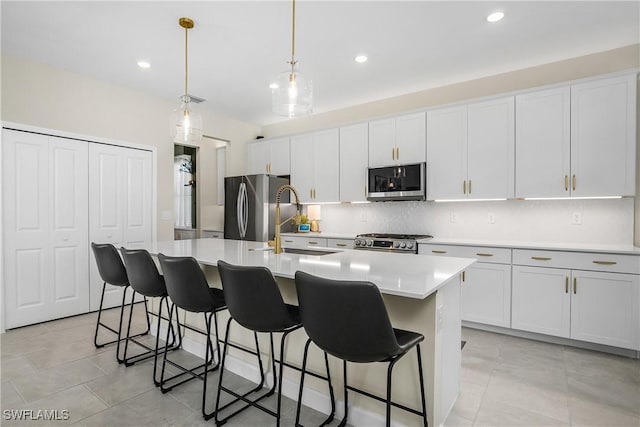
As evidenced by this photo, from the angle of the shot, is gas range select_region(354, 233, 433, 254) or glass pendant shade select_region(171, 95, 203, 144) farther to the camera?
gas range select_region(354, 233, 433, 254)

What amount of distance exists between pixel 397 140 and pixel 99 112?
359 centimetres

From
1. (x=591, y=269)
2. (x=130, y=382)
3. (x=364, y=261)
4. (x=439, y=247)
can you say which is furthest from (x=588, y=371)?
(x=130, y=382)

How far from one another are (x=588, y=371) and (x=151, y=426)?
300cm

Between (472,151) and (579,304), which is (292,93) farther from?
(579,304)

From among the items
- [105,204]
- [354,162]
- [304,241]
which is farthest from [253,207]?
[105,204]

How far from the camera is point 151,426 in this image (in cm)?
193

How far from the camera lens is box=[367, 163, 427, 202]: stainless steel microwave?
4.02m

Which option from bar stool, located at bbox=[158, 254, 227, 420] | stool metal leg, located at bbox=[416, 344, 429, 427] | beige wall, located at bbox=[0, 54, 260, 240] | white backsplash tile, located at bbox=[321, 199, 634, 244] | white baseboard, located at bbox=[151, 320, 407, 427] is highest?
beige wall, located at bbox=[0, 54, 260, 240]

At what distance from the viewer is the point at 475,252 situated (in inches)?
135

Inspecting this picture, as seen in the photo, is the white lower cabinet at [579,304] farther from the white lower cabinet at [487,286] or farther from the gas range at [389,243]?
the gas range at [389,243]

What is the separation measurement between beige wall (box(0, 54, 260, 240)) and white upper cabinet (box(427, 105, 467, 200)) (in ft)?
10.7

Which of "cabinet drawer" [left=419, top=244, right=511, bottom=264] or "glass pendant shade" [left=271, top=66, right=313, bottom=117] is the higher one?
"glass pendant shade" [left=271, top=66, right=313, bottom=117]

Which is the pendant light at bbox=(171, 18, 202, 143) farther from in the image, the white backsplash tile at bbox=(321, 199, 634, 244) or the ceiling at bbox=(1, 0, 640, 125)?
the white backsplash tile at bbox=(321, 199, 634, 244)

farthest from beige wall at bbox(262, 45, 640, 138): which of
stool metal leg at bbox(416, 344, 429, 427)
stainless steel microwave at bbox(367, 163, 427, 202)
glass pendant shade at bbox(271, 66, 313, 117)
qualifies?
stool metal leg at bbox(416, 344, 429, 427)
